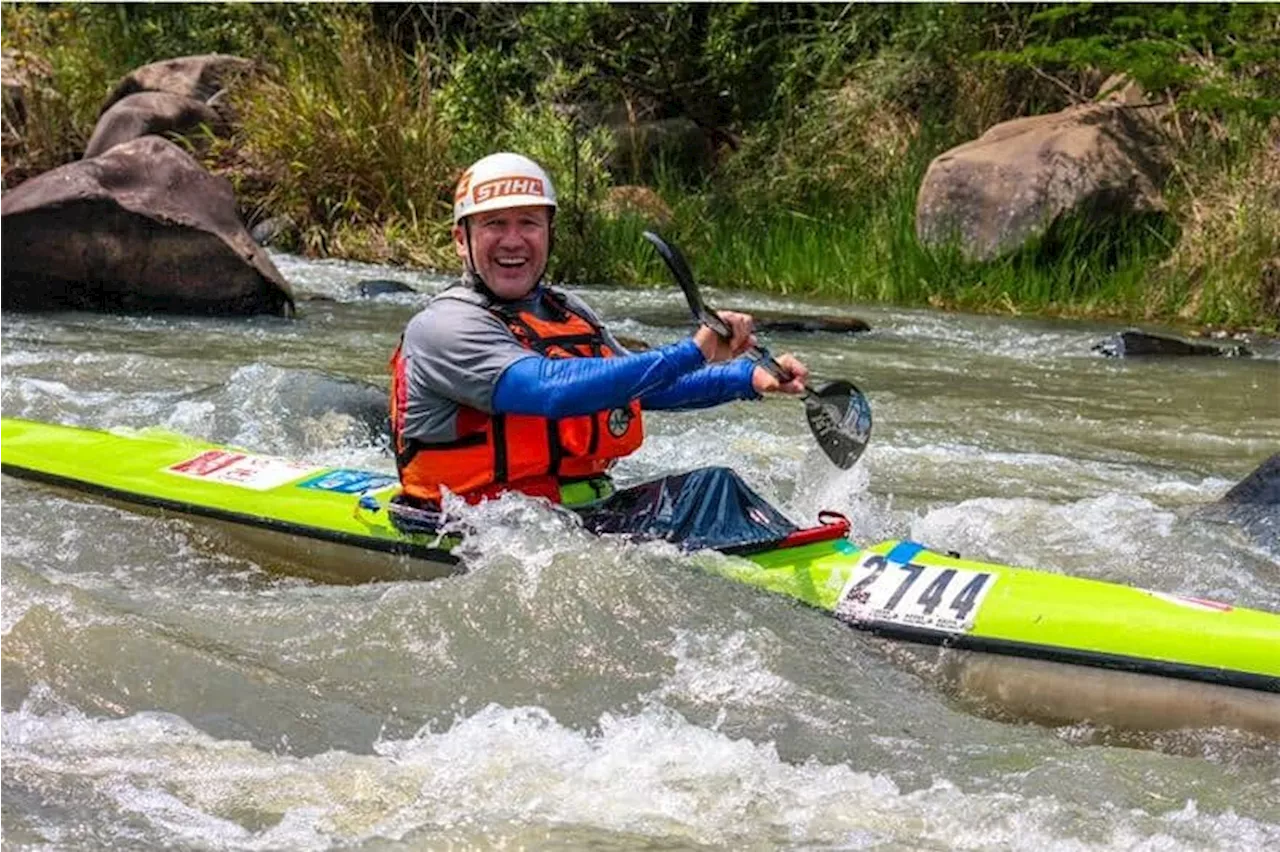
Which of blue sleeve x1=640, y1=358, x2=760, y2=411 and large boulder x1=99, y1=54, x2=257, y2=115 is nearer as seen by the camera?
blue sleeve x1=640, y1=358, x2=760, y2=411

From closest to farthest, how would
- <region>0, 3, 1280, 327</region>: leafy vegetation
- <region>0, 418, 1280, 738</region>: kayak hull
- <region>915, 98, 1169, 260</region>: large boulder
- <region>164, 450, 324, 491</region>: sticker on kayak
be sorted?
1. <region>0, 418, 1280, 738</region>: kayak hull
2. <region>164, 450, 324, 491</region>: sticker on kayak
3. <region>0, 3, 1280, 327</region>: leafy vegetation
4. <region>915, 98, 1169, 260</region>: large boulder

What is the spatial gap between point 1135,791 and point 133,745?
1647 millimetres

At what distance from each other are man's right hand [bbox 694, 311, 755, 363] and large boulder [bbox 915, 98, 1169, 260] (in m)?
6.84

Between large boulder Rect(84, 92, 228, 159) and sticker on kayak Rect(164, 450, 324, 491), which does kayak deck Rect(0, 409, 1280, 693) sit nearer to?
sticker on kayak Rect(164, 450, 324, 491)

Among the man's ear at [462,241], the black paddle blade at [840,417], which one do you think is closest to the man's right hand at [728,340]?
the black paddle blade at [840,417]

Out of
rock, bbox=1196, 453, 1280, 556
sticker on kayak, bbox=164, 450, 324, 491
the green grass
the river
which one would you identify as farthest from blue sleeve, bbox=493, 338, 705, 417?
the green grass

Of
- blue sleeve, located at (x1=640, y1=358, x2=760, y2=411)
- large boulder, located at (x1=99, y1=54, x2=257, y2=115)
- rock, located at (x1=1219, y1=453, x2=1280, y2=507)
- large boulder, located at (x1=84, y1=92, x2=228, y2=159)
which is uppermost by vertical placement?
large boulder, located at (x1=99, y1=54, x2=257, y2=115)

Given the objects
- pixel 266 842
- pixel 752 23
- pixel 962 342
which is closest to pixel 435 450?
pixel 266 842

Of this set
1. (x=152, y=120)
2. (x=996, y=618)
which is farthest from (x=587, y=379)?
(x=152, y=120)

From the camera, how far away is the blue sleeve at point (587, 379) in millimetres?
3689

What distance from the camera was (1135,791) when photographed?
299 centimetres

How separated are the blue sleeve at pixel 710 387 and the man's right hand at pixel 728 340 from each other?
2.6 inches

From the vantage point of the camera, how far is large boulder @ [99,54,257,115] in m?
13.5

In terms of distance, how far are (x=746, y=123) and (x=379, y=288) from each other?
16.4ft
